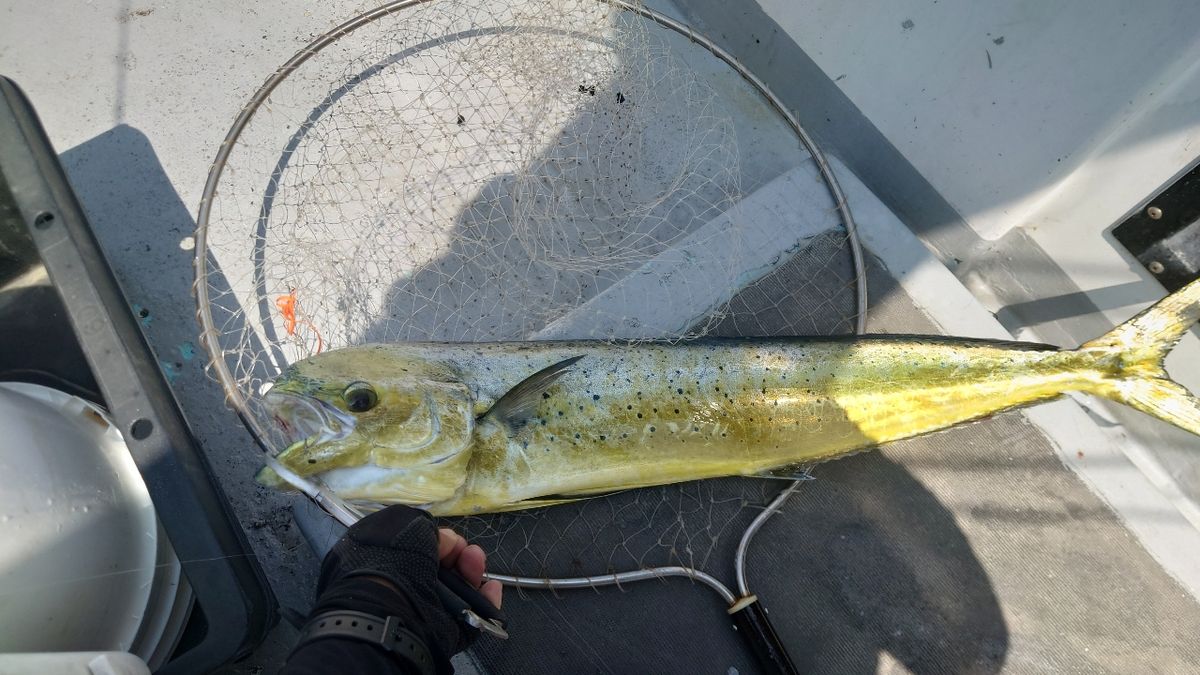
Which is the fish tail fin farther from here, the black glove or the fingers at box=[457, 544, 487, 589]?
the black glove

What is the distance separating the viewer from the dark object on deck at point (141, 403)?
189 centimetres

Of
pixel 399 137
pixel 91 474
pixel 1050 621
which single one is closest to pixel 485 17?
pixel 399 137

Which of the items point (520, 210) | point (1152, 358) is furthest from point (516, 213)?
point (1152, 358)

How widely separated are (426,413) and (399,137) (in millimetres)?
1518

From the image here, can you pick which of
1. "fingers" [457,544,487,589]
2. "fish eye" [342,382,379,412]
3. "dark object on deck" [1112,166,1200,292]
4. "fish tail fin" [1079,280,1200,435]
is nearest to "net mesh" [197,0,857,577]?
"fingers" [457,544,487,589]

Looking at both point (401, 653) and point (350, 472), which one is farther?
point (350, 472)

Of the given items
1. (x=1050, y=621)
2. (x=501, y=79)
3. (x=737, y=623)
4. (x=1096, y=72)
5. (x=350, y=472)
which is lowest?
(x=1050, y=621)

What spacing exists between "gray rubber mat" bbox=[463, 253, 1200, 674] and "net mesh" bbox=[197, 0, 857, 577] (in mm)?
184

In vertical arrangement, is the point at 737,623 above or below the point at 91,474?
below

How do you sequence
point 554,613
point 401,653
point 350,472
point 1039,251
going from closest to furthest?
1. point 401,653
2. point 350,472
3. point 554,613
4. point 1039,251

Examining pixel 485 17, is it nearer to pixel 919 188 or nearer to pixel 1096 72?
pixel 919 188

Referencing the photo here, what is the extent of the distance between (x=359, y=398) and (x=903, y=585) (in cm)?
219

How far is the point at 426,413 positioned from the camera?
1.97 metres

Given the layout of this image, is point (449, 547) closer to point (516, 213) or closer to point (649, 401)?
point (649, 401)
